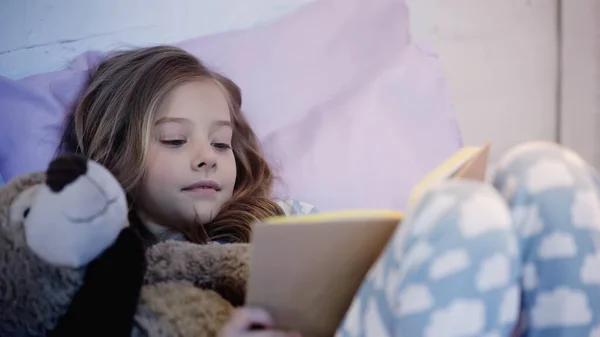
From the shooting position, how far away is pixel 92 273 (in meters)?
0.57

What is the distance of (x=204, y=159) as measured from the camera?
935mm

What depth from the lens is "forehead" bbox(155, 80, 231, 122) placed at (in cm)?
97

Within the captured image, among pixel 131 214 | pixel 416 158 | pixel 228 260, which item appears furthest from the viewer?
pixel 416 158

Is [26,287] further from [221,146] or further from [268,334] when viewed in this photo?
[221,146]

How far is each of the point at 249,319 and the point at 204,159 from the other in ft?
1.37

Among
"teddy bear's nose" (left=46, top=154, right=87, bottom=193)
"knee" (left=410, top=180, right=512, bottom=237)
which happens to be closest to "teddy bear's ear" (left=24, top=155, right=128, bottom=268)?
"teddy bear's nose" (left=46, top=154, right=87, bottom=193)

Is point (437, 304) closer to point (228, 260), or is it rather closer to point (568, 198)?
point (568, 198)

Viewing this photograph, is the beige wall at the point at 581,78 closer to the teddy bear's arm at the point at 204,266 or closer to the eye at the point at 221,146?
the eye at the point at 221,146

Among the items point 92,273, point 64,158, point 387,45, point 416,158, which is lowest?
point 416,158

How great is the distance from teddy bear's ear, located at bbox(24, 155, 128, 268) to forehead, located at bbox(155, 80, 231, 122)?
429 mm

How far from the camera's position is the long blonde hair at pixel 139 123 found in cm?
96

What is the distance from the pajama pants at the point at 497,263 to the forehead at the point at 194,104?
541 millimetres

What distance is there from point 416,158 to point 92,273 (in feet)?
2.33

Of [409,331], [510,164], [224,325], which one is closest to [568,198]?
[510,164]
